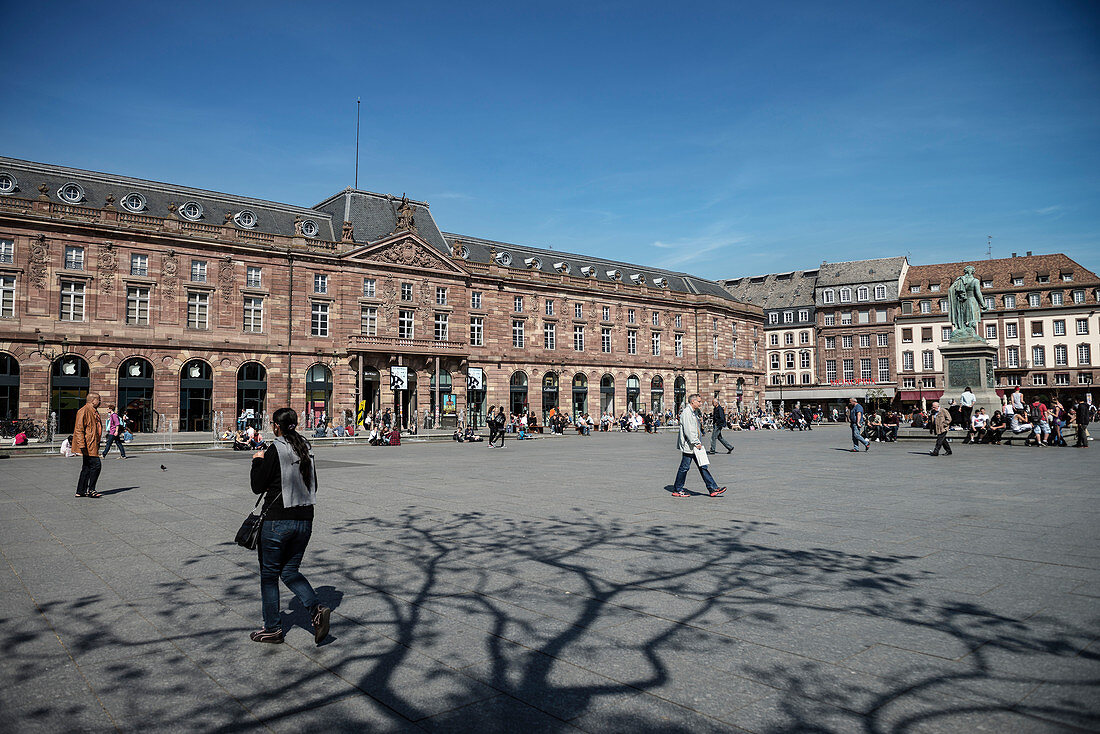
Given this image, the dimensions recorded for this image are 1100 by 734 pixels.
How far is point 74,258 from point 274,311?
11054 millimetres

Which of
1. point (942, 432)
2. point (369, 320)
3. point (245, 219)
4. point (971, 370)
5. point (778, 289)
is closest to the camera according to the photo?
point (942, 432)

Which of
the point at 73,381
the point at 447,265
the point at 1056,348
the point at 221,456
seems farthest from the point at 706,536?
the point at 1056,348

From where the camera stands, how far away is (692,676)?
4160mm

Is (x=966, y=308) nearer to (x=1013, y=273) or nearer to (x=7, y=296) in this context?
(x=7, y=296)

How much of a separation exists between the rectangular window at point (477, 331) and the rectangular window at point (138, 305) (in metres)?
22.9

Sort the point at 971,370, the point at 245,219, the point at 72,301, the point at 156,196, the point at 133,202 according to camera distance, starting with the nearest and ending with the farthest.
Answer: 1. the point at 971,370
2. the point at 72,301
3. the point at 133,202
4. the point at 156,196
5. the point at 245,219

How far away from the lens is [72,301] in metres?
37.9

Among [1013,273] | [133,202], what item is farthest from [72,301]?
[1013,273]

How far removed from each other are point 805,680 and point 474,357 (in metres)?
50.5

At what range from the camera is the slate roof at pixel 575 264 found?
192 feet

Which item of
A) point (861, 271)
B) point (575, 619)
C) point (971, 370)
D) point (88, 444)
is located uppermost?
point (861, 271)

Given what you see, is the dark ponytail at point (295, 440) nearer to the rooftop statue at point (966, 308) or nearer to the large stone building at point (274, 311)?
the rooftop statue at point (966, 308)

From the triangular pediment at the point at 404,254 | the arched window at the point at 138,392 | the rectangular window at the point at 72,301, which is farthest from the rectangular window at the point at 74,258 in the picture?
the triangular pediment at the point at 404,254

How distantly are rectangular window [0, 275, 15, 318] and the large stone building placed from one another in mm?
106
